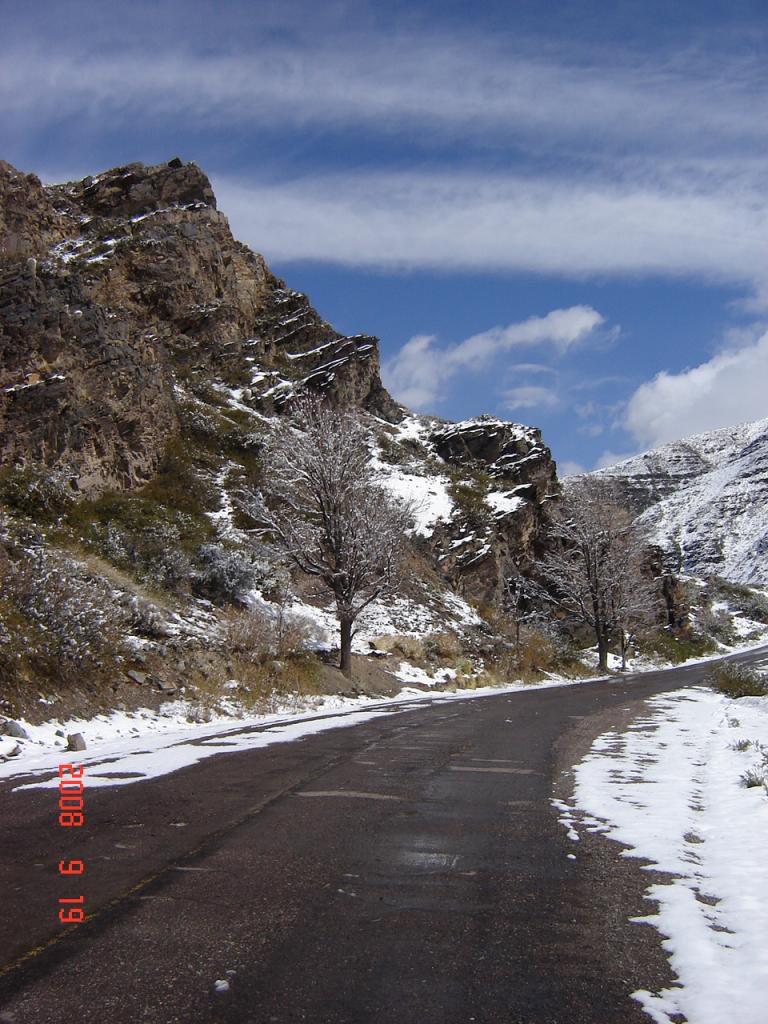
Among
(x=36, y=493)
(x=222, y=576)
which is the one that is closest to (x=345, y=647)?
(x=222, y=576)

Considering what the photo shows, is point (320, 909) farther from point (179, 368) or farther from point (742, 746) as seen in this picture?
point (179, 368)

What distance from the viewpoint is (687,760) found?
9.85 meters

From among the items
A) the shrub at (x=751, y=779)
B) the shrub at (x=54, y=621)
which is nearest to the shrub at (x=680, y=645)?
the shrub at (x=54, y=621)

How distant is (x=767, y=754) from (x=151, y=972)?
26.8ft

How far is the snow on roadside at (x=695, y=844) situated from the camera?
131 inches

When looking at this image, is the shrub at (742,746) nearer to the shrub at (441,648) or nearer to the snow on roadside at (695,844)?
the snow on roadside at (695,844)

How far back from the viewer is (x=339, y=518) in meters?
24.1

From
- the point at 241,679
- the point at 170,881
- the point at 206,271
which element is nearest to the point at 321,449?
the point at 241,679

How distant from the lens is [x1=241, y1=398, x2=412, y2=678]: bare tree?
76.7 ft

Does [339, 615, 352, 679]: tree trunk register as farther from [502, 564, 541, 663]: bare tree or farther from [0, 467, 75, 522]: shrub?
[502, 564, 541, 663]: bare tree

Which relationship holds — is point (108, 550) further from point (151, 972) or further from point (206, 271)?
point (206, 271)

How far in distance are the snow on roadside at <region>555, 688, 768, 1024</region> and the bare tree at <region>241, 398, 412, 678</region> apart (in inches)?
463

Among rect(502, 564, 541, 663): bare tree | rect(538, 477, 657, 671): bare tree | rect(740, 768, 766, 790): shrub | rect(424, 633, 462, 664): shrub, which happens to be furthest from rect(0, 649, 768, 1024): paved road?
rect(538, 477, 657, 671): bare tree
